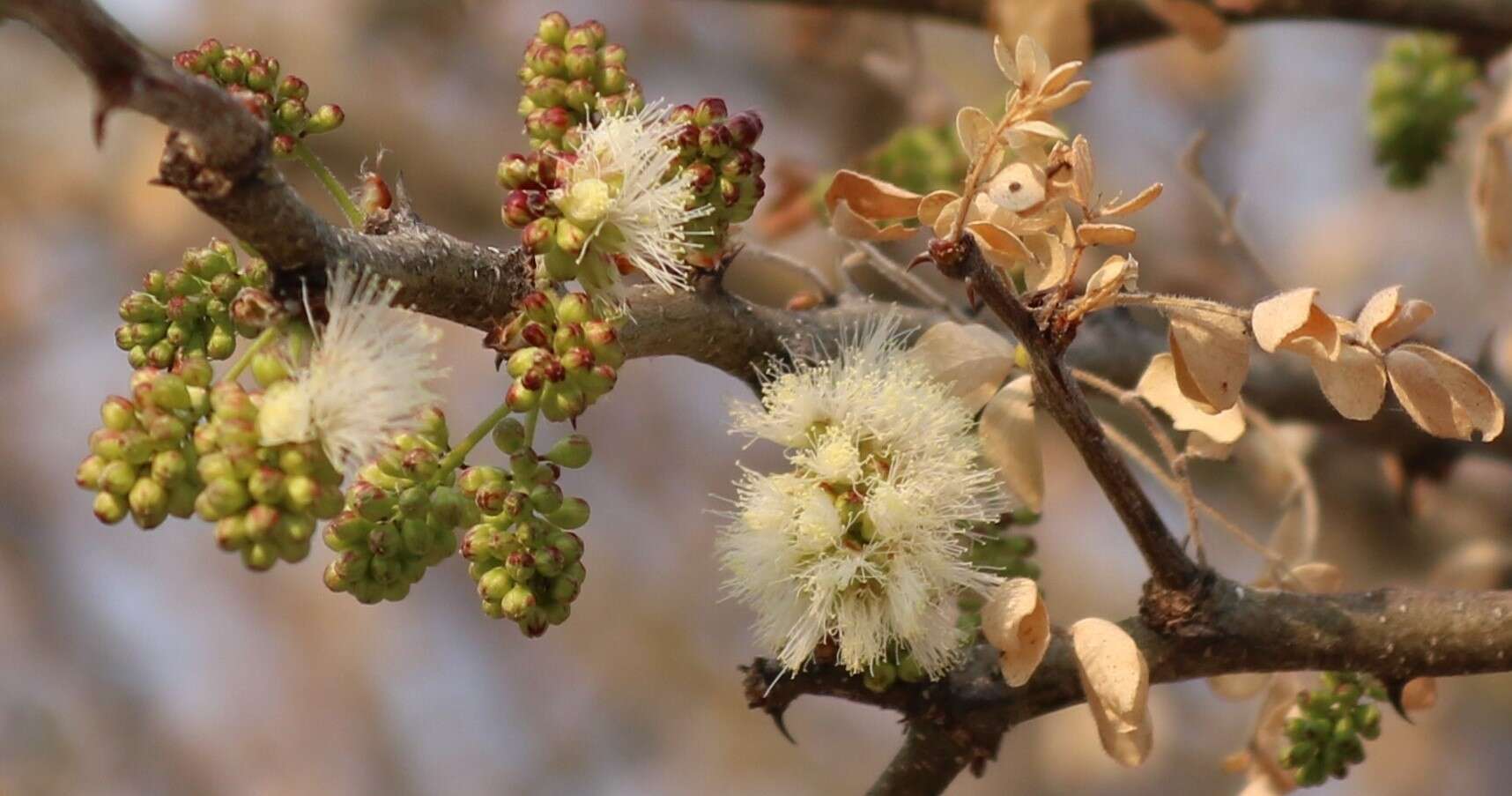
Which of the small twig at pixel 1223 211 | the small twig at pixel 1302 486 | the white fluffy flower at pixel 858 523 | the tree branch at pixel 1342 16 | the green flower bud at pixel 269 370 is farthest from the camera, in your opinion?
the tree branch at pixel 1342 16

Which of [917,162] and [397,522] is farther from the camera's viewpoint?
[917,162]

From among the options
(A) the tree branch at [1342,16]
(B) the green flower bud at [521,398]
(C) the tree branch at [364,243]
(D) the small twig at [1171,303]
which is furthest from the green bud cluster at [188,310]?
(A) the tree branch at [1342,16]

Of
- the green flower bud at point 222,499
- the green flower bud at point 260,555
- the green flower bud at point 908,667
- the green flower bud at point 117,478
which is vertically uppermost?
the green flower bud at point 908,667

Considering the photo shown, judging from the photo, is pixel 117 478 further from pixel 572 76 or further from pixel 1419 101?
pixel 1419 101

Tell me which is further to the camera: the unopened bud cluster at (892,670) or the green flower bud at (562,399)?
the unopened bud cluster at (892,670)

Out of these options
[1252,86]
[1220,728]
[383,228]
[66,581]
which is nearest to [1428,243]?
[1252,86]

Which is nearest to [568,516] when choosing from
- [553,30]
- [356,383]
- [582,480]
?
[356,383]

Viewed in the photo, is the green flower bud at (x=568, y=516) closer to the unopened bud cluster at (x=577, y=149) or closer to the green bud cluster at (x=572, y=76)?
the unopened bud cluster at (x=577, y=149)
